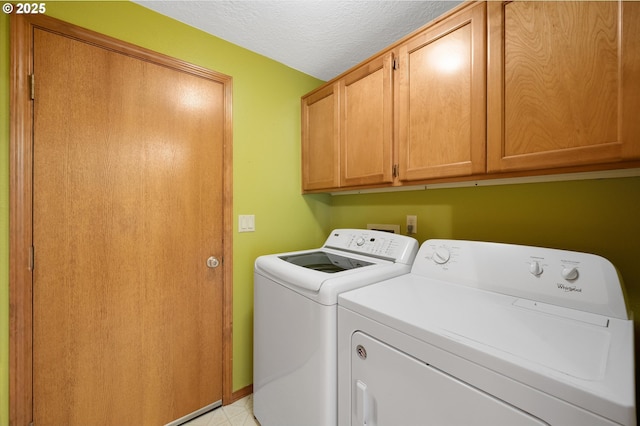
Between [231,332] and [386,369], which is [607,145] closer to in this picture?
[386,369]

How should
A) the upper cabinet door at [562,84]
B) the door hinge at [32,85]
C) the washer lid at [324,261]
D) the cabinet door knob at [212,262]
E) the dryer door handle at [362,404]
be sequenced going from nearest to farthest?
the upper cabinet door at [562,84] → the dryer door handle at [362,404] → the door hinge at [32,85] → the washer lid at [324,261] → the cabinet door knob at [212,262]

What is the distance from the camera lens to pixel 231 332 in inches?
65.9

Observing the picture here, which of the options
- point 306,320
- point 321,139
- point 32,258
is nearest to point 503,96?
point 321,139

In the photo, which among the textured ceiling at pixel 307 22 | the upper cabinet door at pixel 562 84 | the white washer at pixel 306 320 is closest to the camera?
the upper cabinet door at pixel 562 84

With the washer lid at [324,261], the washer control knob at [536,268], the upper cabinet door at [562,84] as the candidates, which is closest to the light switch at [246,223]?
the washer lid at [324,261]

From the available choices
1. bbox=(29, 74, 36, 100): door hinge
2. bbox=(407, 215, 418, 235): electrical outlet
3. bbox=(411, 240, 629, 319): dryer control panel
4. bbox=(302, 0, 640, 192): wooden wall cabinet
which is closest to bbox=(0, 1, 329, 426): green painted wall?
bbox=(29, 74, 36, 100): door hinge

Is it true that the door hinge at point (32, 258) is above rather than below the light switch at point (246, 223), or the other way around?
below

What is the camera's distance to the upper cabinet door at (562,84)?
2.44 feet

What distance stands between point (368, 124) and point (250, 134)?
839 millimetres

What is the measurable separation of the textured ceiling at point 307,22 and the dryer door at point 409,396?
162 cm

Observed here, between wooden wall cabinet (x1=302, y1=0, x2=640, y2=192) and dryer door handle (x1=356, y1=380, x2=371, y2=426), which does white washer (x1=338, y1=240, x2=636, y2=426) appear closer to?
dryer door handle (x1=356, y1=380, x2=371, y2=426)

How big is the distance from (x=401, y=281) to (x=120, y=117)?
1.67m

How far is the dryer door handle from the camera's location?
0.85m

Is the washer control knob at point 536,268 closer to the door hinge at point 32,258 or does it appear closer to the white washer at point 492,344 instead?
the white washer at point 492,344
